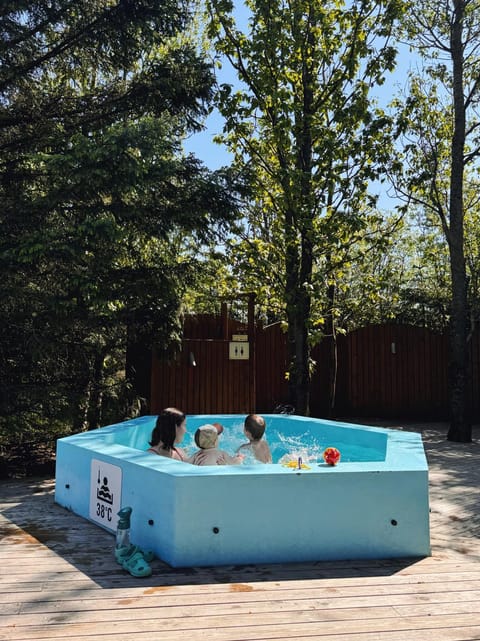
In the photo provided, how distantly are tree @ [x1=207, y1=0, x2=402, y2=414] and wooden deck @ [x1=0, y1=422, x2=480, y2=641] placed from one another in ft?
14.6

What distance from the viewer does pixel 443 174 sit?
10.9m

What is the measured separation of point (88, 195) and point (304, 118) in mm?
3517

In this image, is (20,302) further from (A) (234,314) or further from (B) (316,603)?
(A) (234,314)

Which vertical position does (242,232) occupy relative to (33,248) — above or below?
above

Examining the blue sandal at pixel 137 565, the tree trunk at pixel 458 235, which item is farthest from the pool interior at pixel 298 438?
the tree trunk at pixel 458 235

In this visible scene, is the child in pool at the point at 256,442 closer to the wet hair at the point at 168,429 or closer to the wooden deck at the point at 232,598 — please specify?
the wet hair at the point at 168,429

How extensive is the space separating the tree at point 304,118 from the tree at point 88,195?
3.66ft

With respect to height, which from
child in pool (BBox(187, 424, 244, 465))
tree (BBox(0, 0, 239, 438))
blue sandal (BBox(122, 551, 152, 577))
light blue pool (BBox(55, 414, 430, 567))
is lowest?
blue sandal (BBox(122, 551, 152, 577))

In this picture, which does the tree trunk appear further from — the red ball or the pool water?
the red ball

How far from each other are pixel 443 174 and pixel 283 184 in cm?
497

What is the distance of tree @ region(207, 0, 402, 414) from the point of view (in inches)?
299

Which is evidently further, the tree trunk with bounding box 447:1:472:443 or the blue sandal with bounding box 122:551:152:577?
the tree trunk with bounding box 447:1:472:443

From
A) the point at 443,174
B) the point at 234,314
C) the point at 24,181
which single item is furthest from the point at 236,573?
the point at 234,314

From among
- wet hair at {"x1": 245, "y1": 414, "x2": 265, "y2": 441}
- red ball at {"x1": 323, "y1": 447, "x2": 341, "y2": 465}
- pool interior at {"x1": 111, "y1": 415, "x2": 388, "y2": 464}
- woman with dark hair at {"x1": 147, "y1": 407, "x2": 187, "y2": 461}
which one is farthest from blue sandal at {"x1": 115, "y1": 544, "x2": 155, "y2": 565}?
wet hair at {"x1": 245, "y1": 414, "x2": 265, "y2": 441}
